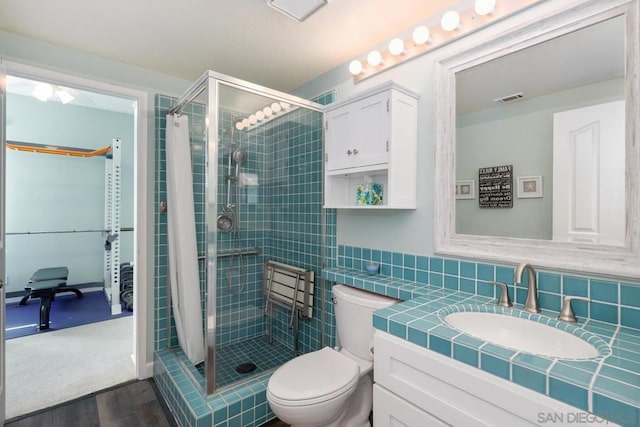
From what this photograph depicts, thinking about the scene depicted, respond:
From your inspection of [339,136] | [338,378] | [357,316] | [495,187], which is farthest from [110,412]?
[495,187]

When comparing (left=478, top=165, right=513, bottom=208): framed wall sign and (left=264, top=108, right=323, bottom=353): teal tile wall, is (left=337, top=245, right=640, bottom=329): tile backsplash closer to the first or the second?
(left=478, top=165, right=513, bottom=208): framed wall sign

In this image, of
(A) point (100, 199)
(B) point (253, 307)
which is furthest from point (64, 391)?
(A) point (100, 199)

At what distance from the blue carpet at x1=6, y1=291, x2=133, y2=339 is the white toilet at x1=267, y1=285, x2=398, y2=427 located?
9.97 feet

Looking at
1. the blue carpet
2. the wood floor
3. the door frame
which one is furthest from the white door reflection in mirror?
the blue carpet

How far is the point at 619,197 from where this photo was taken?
1.11m

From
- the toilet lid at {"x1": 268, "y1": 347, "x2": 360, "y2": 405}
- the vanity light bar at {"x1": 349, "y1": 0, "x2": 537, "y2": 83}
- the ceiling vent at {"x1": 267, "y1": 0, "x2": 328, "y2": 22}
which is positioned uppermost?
the ceiling vent at {"x1": 267, "y1": 0, "x2": 328, "y2": 22}

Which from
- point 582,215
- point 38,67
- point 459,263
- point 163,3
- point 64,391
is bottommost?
point 64,391

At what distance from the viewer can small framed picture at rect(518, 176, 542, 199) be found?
1312 mm

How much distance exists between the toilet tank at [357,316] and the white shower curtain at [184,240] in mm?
950

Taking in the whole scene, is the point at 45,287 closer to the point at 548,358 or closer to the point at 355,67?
the point at 355,67

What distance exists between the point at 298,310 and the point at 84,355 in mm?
2004

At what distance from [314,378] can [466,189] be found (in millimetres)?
1243

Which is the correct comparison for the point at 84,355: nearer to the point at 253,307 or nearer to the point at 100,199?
the point at 253,307

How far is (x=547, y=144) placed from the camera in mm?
1292
